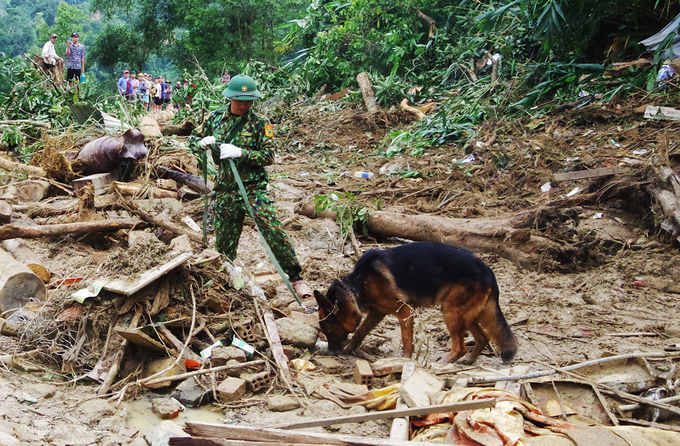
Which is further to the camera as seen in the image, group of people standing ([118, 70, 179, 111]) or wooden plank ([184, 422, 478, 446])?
group of people standing ([118, 70, 179, 111])

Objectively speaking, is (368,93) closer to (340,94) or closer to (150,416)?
(340,94)

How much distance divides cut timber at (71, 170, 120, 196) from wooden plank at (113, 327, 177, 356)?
15.5 ft

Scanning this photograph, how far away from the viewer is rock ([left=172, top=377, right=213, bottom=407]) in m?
4.09

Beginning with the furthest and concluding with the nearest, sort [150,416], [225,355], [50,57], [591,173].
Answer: [50,57], [591,173], [225,355], [150,416]

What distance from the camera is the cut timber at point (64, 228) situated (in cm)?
570

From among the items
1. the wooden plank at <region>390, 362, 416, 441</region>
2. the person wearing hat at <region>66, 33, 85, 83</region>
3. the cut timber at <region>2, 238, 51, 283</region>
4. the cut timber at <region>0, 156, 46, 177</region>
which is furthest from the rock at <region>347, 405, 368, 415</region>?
the person wearing hat at <region>66, 33, 85, 83</region>

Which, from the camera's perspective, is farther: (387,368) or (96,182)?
(96,182)

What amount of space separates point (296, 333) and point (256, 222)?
4.45 feet

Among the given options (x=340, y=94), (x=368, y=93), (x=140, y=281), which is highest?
(x=140, y=281)

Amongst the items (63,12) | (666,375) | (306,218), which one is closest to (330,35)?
(306,218)

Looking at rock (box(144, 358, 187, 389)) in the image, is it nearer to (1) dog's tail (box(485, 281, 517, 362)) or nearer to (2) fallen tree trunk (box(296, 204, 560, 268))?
(1) dog's tail (box(485, 281, 517, 362))

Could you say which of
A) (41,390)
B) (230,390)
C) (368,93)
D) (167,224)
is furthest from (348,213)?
(368,93)

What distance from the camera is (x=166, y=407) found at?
3900 millimetres

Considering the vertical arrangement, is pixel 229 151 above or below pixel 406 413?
above
